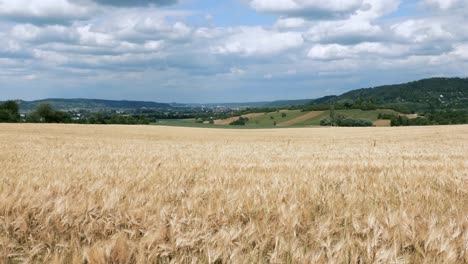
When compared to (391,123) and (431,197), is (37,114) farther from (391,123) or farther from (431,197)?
(431,197)

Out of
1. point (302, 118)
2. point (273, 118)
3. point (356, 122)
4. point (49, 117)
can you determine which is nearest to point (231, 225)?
point (356, 122)

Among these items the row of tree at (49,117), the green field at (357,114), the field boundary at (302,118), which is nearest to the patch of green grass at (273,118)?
the field boundary at (302,118)

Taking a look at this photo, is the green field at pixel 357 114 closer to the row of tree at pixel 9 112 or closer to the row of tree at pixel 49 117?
the row of tree at pixel 49 117

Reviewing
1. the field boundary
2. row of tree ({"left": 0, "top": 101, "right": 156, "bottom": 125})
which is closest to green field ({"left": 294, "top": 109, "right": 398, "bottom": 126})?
the field boundary

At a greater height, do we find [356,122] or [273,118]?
[273,118]

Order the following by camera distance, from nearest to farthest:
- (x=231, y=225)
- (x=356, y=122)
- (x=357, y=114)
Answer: (x=231, y=225) → (x=356, y=122) → (x=357, y=114)

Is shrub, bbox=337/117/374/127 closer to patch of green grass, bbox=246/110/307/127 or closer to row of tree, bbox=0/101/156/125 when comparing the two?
patch of green grass, bbox=246/110/307/127

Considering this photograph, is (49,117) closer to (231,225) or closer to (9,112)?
(9,112)

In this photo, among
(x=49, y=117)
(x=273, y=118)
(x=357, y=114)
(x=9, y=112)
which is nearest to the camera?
(x=9, y=112)

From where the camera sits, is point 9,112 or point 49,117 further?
point 49,117

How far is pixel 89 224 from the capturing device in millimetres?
3049

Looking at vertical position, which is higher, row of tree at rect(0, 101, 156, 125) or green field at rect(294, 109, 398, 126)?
row of tree at rect(0, 101, 156, 125)

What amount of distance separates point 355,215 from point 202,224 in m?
1.31

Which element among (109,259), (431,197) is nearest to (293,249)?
(109,259)
